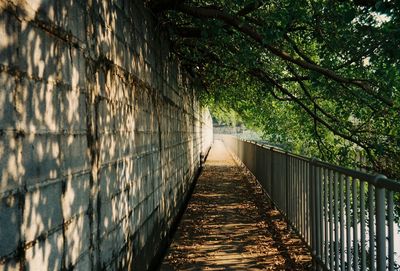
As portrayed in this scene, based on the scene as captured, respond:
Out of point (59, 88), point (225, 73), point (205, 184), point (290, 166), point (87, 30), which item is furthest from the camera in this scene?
→ point (205, 184)

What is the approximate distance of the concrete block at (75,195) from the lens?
278 cm

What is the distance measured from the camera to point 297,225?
20.4 ft

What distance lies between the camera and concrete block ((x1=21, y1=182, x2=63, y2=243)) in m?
2.22

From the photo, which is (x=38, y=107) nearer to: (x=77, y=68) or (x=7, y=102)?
(x=7, y=102)

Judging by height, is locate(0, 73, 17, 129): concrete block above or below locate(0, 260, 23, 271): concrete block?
above

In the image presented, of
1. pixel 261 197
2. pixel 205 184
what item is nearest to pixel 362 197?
pixel 261 197

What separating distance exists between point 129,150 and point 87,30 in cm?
170

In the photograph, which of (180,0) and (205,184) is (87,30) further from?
(205,184)

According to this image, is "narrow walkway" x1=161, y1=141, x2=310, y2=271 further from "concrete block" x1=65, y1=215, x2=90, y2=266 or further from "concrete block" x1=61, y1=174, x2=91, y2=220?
"concrete block" x1=61, y1=174, x2=91, y2=220

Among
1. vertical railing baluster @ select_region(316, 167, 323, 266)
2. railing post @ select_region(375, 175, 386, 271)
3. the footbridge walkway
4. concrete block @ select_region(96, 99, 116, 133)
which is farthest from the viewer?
vertical railing baluster @ select_region(316, 167, 323, 266)

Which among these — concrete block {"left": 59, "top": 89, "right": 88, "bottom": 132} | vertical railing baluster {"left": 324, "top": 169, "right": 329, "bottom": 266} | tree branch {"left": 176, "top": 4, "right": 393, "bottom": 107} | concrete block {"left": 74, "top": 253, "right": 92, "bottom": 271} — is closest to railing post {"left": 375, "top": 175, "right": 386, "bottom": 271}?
vertical railing baluster {"left": 324, "top": 169, "right": 329, "bottom": 266}

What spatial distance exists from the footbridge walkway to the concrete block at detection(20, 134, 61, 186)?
2220mm

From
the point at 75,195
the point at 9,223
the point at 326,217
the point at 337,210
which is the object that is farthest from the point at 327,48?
the point at 9,223

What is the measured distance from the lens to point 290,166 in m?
7.02
